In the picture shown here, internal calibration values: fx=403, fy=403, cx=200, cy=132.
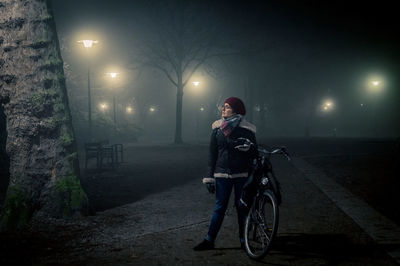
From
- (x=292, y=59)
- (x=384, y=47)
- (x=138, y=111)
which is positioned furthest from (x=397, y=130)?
(x=138, y=111)

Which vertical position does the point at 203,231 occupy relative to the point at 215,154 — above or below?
below

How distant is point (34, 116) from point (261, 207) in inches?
164

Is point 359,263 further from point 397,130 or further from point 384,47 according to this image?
point 397,130

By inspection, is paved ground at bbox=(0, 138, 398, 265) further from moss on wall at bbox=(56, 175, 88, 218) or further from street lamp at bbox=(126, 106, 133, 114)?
street lamp at bbox=(126, 106, 133, 114)

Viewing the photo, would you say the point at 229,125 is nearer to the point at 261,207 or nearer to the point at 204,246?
the point at 261,207

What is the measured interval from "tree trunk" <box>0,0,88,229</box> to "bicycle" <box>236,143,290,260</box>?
3259 mm

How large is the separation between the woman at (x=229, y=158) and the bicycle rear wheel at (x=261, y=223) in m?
0.16

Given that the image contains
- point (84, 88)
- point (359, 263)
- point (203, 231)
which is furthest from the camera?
point (84, 88)

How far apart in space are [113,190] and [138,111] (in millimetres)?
55974

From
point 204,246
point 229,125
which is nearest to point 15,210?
point 204,246

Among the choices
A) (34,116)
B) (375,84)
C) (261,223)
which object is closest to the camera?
(261,223)

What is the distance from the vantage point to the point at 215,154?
16.6 feet

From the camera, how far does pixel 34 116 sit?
6.74 meters

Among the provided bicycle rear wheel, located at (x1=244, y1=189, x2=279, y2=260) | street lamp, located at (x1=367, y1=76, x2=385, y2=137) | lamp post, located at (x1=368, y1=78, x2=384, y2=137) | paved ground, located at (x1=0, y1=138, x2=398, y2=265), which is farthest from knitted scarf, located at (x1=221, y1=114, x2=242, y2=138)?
lamp post, located at (x1=368, y1=78, x2=384, y2=137)
